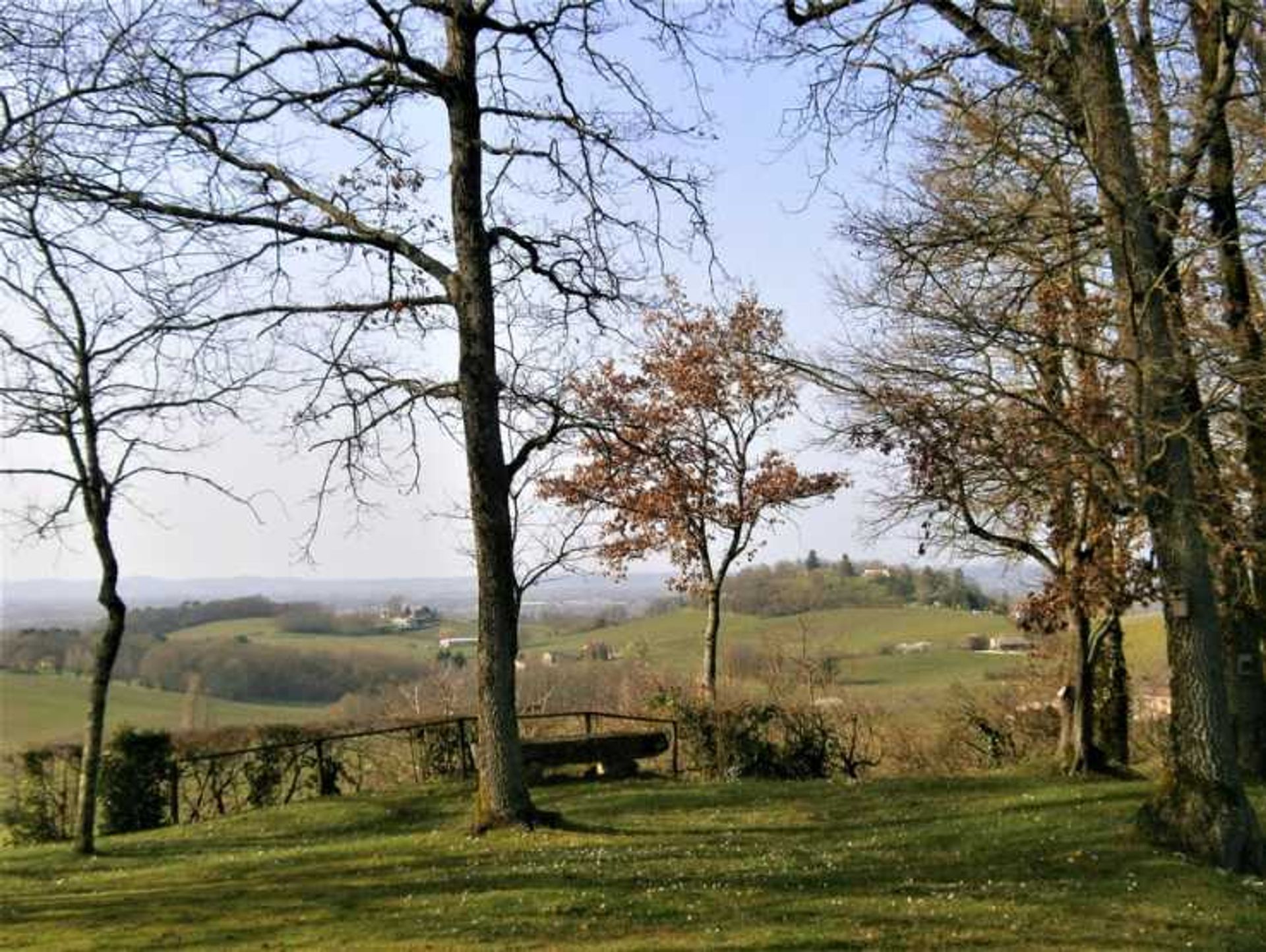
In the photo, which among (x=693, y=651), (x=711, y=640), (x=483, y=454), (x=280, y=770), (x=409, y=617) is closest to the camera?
(x=483, y=454)

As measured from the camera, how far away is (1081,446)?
33.2 feet

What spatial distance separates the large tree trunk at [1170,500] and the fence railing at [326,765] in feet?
30.3

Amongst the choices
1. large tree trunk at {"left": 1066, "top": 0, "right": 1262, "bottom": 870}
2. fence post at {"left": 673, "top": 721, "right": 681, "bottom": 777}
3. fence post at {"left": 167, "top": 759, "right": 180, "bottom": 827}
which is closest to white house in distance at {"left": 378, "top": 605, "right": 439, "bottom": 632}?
fence post at {"left": 673, "top": 721, "right": 681, "bottom": 777}

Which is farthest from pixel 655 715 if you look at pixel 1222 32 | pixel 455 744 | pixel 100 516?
pixel 1222 32

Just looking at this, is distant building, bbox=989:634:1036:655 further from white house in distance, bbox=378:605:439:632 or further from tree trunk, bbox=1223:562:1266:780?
white house in distance, bbox=378:605:439:632

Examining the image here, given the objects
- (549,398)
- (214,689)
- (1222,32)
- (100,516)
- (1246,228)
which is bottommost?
(214,689)

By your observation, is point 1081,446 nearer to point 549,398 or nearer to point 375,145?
point 549,398

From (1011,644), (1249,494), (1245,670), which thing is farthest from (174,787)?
(1011,644)

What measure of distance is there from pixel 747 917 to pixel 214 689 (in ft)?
110

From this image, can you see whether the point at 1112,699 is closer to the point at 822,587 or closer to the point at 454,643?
the point at 822,587

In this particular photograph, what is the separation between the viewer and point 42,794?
15.9m

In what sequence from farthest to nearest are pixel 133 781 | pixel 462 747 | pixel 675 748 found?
pixel 675 748, pixel 462 747, pixel 133 781

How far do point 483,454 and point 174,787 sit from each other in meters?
8.27

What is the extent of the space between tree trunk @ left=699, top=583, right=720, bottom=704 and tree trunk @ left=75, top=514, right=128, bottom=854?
994cm
